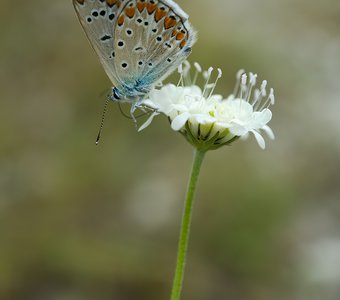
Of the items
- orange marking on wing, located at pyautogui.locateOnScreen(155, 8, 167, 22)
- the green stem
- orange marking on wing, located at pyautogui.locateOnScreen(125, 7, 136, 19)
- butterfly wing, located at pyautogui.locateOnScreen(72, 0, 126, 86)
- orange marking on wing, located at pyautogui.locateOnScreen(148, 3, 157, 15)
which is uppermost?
orange marking on wing, located at pyautogui.locateOnScreen(148, 3, 157, 15)

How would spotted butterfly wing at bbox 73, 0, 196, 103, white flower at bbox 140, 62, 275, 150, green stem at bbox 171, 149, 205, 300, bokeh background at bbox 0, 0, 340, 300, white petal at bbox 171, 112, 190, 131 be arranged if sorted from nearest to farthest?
1. green stem at bbox 171, 149, 205, 300
2. white petal at bbox 171, 112, 190, 131
3. white flower at bbox 140, 62, 275, 150
4. spotted butterfly wing at bbox 73, 0, 196, 103
5. bokeh background at bbox 0, 0, 340, 300

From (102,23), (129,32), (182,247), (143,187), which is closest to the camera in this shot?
(182,247)

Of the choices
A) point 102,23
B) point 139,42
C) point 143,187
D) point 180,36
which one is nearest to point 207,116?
point 180,36

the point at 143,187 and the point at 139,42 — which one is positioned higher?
the point at 143,187

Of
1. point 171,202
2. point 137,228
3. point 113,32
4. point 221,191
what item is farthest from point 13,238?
point 113,32

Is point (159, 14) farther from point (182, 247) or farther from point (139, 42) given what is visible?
point (182, 247)

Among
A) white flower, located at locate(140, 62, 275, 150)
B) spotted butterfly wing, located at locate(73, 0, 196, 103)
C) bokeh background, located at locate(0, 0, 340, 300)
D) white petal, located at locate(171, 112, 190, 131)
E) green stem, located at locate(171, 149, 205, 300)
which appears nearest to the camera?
green stem, located at locate(171, 149, 205, 300)

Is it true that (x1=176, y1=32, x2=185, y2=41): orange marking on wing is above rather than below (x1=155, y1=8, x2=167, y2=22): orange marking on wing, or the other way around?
below

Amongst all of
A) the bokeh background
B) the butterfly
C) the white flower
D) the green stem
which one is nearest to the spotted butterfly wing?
the butterfly

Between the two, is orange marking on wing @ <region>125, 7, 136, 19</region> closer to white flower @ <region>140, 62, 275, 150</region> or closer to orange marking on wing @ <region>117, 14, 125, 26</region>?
orange marking on wing @ <region>117, 14, 125, 26</region>
